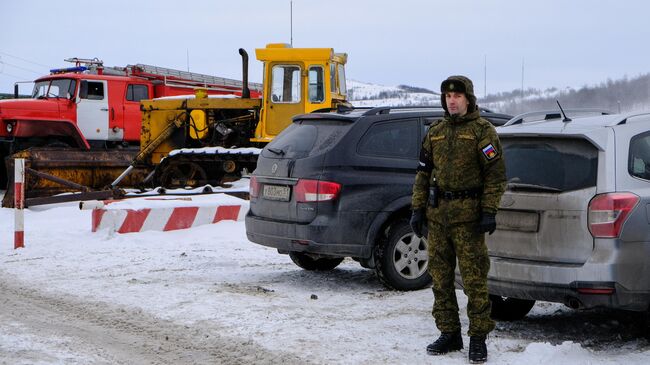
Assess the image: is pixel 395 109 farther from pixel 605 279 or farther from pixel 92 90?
pixel 92 90

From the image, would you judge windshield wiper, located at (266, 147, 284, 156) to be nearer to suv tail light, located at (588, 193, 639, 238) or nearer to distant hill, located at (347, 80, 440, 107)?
suv tail light, located at (588, 193, 639, 238)

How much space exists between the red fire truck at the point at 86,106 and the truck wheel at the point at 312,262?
1046cm

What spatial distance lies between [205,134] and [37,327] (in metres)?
12.8

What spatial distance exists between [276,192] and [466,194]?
319 centimetres

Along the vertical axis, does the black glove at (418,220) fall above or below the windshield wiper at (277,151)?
below

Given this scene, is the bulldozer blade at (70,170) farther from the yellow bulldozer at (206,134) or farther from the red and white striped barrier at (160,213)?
the red and white striped barrier at (160,213)

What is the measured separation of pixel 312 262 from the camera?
32.3 ft

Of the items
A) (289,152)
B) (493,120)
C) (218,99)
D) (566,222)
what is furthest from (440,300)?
(218,99)

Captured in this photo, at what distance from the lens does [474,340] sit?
5836mm

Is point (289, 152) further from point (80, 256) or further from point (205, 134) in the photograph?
point (205, 134)

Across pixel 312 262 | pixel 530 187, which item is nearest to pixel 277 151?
pixel 312 262

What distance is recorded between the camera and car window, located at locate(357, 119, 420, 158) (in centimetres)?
869

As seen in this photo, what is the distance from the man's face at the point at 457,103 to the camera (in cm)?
583

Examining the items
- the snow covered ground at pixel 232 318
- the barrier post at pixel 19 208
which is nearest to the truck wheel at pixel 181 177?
the barrier post at pixel 19 208
